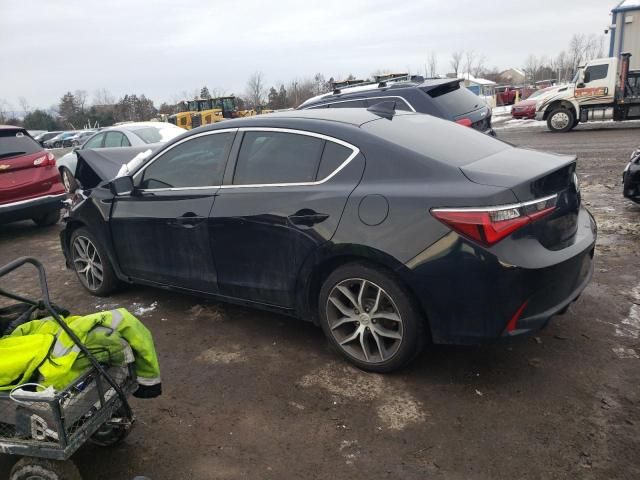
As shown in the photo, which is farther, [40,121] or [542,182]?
[40,121]

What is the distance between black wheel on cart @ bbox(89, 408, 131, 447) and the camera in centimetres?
270

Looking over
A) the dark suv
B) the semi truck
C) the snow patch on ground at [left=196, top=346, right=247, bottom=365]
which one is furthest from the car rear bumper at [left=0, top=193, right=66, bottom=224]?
the semi truck

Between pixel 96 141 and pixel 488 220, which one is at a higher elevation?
pixel 96 141

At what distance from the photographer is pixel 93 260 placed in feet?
16.4

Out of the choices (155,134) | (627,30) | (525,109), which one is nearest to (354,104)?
(155,134)

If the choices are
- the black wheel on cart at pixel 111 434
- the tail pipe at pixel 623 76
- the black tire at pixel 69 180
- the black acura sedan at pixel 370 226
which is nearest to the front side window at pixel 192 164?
the black acura sedan at pixel 370 226

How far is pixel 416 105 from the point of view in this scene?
290 inches

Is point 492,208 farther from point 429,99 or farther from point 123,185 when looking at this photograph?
point 429,99

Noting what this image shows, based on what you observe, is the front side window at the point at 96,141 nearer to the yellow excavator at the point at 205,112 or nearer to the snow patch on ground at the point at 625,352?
the snow patch on ground at the point at 625,352

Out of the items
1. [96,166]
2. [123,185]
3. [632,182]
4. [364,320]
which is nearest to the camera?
[364,320]

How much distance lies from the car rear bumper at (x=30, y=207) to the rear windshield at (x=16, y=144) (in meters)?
0.72

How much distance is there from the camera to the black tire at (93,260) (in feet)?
15.9

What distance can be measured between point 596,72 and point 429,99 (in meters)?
12.6

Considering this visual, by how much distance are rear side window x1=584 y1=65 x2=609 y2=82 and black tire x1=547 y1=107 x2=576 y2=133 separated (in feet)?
3.88
